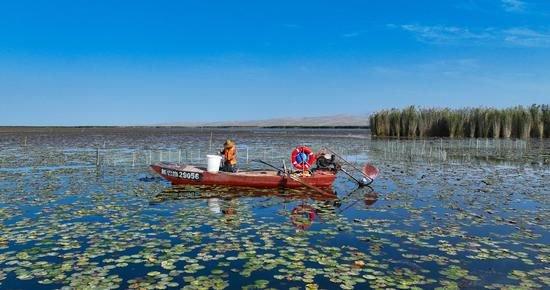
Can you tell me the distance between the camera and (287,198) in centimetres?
1598

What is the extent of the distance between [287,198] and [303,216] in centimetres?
322

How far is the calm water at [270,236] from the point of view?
761cm

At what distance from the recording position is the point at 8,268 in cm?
786

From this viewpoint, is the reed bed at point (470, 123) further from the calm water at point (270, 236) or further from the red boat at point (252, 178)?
the red boat at point (252, 178)

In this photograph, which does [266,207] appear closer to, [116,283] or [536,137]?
[116,283]

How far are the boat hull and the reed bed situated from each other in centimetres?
4087

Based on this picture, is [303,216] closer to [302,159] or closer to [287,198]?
[287,198]

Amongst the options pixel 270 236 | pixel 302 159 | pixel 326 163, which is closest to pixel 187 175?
pixel 302 159

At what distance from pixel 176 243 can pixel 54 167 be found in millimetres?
17505

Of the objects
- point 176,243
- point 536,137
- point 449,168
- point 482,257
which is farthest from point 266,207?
point 536,137

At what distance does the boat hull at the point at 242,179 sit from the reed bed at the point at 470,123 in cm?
4087

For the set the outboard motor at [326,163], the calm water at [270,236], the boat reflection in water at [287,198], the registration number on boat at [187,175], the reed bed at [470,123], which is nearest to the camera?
the calm water at [270,236]

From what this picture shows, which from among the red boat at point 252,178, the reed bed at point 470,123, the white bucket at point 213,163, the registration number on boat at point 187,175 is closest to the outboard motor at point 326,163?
the red boat at point 252,178

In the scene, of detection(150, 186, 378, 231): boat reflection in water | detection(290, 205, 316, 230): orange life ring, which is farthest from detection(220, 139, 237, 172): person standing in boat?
detection(290, 205, 316, 230): orange life ring
